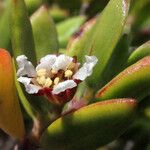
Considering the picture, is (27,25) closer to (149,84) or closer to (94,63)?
(94,63)

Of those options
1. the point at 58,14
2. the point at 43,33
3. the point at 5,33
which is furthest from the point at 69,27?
the point at 43,33

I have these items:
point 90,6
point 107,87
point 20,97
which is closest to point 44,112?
point 20,97

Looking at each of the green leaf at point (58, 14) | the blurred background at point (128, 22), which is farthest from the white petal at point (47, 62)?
the green leaf at point (58, 14)

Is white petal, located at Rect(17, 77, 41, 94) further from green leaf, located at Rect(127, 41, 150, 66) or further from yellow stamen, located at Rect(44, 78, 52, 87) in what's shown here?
green leaf, located at Rect(127, 41, 150, 66)

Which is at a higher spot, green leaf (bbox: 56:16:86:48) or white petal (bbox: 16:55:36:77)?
white petal (bbox: 16:55:36:77)

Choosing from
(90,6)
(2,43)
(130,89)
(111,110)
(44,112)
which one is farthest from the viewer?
(90,6)

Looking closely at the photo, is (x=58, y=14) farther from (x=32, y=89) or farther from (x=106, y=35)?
(x=32, y=89)

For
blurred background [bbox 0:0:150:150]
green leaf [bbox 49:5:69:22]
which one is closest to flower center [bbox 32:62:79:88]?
blurred background [bbox 0:0:150:150]
